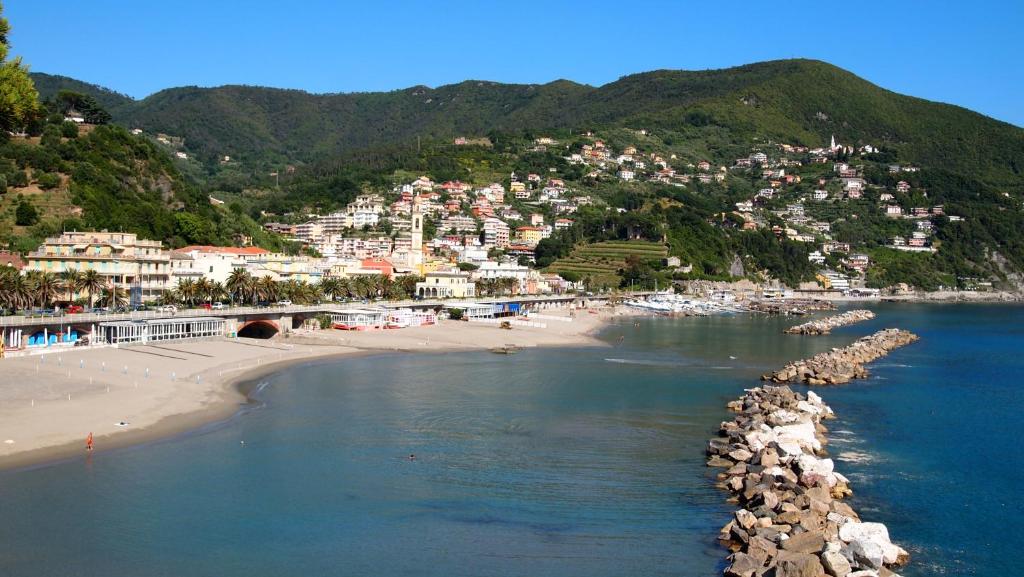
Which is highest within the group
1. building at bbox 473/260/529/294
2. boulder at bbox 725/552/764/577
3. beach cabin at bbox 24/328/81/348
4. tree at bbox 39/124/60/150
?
tree at bbox 39/124/60/150

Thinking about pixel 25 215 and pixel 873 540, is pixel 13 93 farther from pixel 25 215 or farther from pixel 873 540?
pixel 25 215

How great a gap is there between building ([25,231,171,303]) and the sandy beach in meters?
9.05

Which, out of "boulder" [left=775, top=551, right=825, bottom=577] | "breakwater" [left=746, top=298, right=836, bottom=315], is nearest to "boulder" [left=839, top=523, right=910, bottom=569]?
"boulder" [left=775, top=551, right=825, bottom=577]

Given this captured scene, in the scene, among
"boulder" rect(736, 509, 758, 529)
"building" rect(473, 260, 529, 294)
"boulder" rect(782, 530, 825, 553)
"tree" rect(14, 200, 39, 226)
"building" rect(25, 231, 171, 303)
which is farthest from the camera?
"building" rect(473, 260, 529, 294)

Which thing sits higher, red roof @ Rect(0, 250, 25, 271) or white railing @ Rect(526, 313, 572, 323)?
red roof @ Rect(0, 250, 25, 271)

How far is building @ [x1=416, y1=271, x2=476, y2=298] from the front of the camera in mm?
72938

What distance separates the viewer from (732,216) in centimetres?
13650

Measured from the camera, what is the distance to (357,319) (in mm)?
53344

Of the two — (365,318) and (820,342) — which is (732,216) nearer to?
(820,342)

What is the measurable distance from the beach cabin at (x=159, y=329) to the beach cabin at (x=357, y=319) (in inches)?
345

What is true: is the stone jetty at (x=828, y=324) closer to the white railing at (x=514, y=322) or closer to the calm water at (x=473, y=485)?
the white railing at (x=514, y=322)

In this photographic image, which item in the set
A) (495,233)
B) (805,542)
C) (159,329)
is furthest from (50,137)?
(805,542)

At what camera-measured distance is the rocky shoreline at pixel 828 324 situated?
65938 mm

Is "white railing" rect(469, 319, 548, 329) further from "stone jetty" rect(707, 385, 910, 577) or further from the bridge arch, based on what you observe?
"stone jetty" rect(707, 385, 910, 577)
